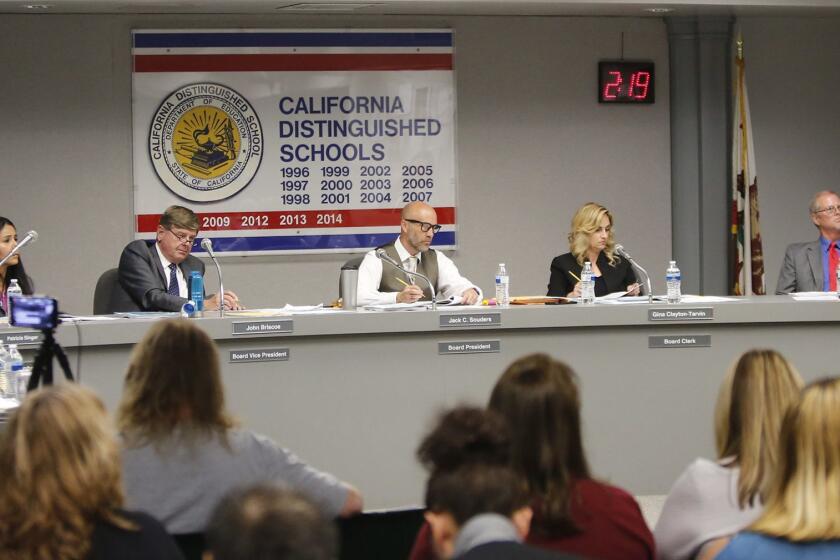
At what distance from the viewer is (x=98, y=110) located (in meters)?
7.20

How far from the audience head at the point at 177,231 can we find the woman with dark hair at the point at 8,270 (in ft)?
2.16

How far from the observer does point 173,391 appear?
263cm

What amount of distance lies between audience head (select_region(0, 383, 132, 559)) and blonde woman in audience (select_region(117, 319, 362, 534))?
589mm

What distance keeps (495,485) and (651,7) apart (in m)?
5.54

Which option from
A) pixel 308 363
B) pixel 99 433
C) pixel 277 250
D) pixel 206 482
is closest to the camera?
pixel 99 433

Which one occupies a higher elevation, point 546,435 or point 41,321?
point 41,321

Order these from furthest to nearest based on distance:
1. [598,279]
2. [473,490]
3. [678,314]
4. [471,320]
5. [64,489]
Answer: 1. [598,279]
2. [678,314]
3. [471,320]
4. [64,489]
5. [473,490]

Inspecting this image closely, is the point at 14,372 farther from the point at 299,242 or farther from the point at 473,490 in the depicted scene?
the point at 299,242

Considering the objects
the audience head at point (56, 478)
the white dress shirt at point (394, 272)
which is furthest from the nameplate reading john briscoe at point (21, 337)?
the audience head at point (56, 478)

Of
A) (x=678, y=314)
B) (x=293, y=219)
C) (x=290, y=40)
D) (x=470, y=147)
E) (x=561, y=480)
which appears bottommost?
(x=561, y=480)

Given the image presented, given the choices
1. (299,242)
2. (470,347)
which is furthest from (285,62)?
(470,347)

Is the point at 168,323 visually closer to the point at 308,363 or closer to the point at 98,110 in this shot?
the point at 308,363

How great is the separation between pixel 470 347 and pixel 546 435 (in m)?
2.82

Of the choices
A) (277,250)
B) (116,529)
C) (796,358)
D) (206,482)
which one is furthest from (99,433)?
(277,250)
